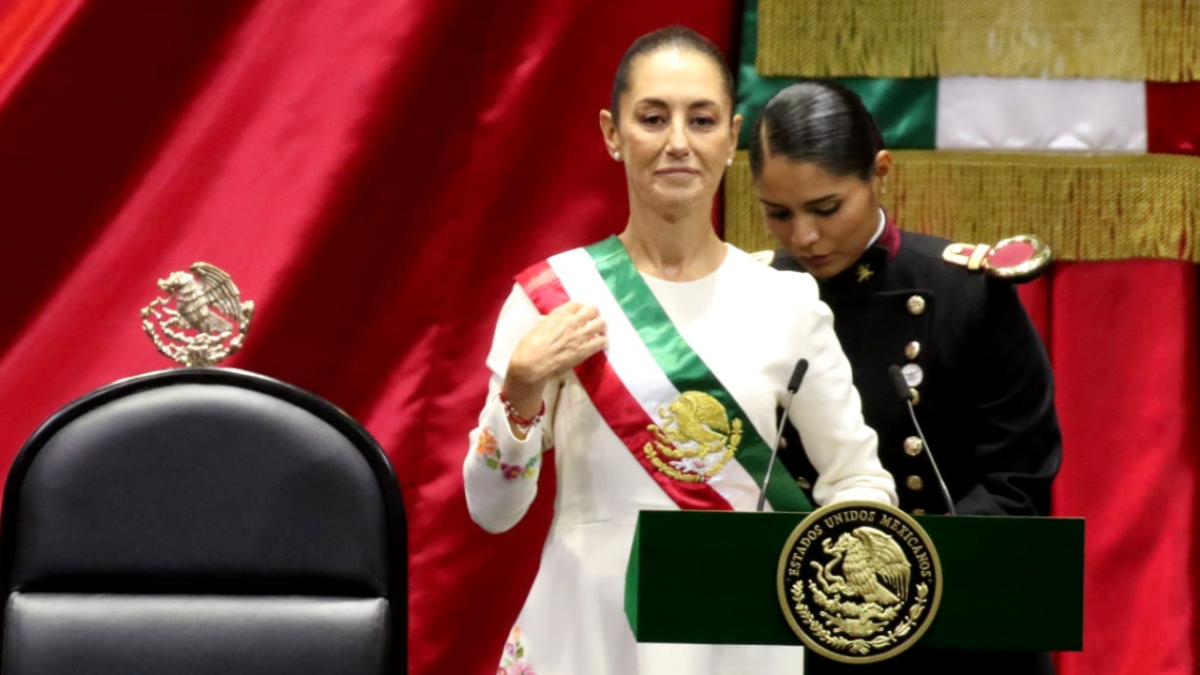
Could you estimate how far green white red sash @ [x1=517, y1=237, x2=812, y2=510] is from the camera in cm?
157

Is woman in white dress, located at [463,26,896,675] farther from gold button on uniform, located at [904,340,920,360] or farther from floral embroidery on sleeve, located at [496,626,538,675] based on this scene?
gold button on uniform, located at [904,340,920,360]

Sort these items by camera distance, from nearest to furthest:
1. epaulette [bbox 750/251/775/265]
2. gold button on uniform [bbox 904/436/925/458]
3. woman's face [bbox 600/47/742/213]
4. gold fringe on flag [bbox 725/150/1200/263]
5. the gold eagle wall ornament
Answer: the gold eagle wall ornament < woman's face [bbox 600/47/742/213] < gold button on uniform [bbox 904/436/925/458] < epaulette [bbox 750/251/775/265] < gold fringe on flag [bbox 725/150/1200/263]

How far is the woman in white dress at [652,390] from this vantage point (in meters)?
1.54

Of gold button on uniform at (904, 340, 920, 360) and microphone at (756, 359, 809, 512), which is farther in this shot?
gold button on uniform at (904, 340, 920, 360)

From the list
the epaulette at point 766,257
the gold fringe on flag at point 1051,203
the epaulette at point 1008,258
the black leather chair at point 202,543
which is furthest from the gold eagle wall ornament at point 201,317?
the gold fringe on flag at point 1051,203

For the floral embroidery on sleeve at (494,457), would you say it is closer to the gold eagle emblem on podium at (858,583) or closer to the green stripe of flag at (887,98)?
the gold eagle emblem on podium at (858,583)

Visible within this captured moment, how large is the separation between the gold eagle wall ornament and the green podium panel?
0.41 metres

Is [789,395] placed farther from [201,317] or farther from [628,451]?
[201,317]

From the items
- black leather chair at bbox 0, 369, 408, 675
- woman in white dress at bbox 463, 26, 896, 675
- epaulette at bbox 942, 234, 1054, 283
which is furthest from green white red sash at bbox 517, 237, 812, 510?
epaulette at bbox 942, 234, 1054, 283

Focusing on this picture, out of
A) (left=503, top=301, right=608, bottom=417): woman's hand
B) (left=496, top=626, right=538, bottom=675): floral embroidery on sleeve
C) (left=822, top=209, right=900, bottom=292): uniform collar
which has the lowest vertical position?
(left=496, top=626, right=538, bottom=675): floral embroidery on sleeve

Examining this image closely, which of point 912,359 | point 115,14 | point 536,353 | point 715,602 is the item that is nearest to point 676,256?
point 536,353

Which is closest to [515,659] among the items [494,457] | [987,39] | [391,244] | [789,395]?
[494,457]

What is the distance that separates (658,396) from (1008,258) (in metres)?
0.49

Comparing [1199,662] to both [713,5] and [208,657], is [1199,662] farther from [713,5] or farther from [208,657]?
[208,657]
